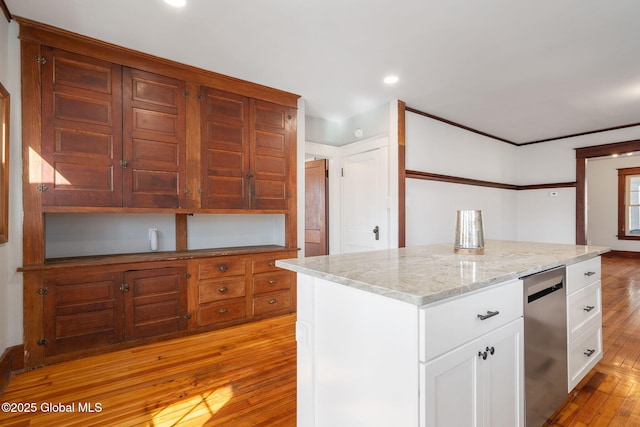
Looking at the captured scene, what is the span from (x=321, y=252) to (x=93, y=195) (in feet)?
9.64

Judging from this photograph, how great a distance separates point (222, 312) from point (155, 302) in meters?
0.62

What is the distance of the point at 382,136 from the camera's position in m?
3.87

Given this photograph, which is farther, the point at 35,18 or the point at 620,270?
the point at 620,270

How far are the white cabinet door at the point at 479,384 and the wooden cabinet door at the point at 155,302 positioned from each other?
8.03 ft

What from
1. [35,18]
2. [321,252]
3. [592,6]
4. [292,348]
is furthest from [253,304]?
[592,6]

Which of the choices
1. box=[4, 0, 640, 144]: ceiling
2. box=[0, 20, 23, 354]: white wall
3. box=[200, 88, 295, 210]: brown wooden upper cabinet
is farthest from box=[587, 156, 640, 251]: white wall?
box=[0, 20, 23, 354]: white wall

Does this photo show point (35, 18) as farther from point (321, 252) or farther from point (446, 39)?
point (321, 252)

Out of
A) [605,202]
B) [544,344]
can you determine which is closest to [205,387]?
[544,344]

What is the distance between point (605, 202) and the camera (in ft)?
26.1

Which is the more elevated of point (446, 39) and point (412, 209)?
point (446, 39)

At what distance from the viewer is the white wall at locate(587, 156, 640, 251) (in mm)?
7678

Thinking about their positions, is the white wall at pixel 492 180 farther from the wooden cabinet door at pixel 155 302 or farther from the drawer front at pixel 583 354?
the wooden cabinet door at pixel 155 302

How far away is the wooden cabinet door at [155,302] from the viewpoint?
256cm

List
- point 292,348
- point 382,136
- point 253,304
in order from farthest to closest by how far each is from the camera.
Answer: point 382,136 < point 253,304 < point 292,348
